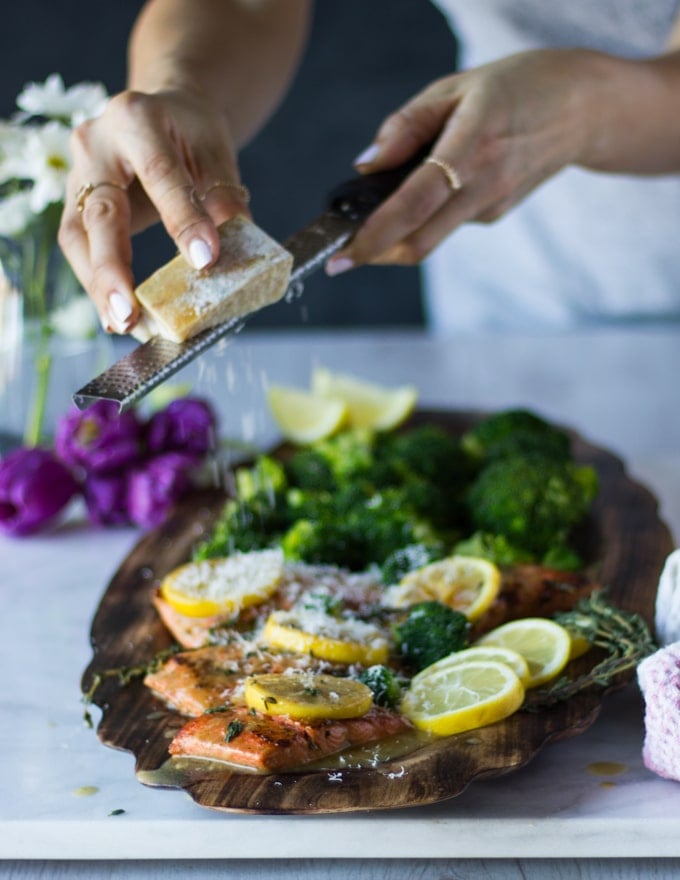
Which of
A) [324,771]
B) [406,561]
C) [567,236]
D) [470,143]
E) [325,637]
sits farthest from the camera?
[567,236]

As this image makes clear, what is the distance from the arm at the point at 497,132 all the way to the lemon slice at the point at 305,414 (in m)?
0.52

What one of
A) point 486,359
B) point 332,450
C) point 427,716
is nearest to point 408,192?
point 332,450

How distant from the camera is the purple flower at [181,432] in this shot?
8.10ft

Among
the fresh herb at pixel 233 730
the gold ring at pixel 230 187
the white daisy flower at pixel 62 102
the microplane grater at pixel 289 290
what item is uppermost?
the white daisy flower at pixel 62 102

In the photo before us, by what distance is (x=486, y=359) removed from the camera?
336cm

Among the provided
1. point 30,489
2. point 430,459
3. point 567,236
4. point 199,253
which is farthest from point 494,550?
point 567,236

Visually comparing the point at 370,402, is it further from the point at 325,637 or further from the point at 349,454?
the point at 325,637

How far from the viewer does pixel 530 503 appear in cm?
207

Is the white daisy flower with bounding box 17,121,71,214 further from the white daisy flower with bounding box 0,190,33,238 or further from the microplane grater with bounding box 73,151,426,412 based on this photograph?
the microplane grater with bounding box 73,151,426,412

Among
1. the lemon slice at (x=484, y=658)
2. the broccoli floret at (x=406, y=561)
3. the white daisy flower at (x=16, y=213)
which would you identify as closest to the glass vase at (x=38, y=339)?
the white daisy flower at (x=16, y=213)

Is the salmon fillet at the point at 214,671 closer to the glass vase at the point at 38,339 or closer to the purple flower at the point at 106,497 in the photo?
the purple flower at the point at 106,497

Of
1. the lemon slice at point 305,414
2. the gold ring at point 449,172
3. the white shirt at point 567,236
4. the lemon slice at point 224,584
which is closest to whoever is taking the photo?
the lemon slice at point 224,584

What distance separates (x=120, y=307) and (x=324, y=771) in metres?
0.71

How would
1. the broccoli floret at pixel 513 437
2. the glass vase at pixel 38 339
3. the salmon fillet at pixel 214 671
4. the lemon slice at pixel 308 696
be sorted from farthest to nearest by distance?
the glass vase at pixel 38 339, the broccoli floret at pixel 513 437, the salmon fillet at pixel 214 671, the lemon slice at pixel 308 696
